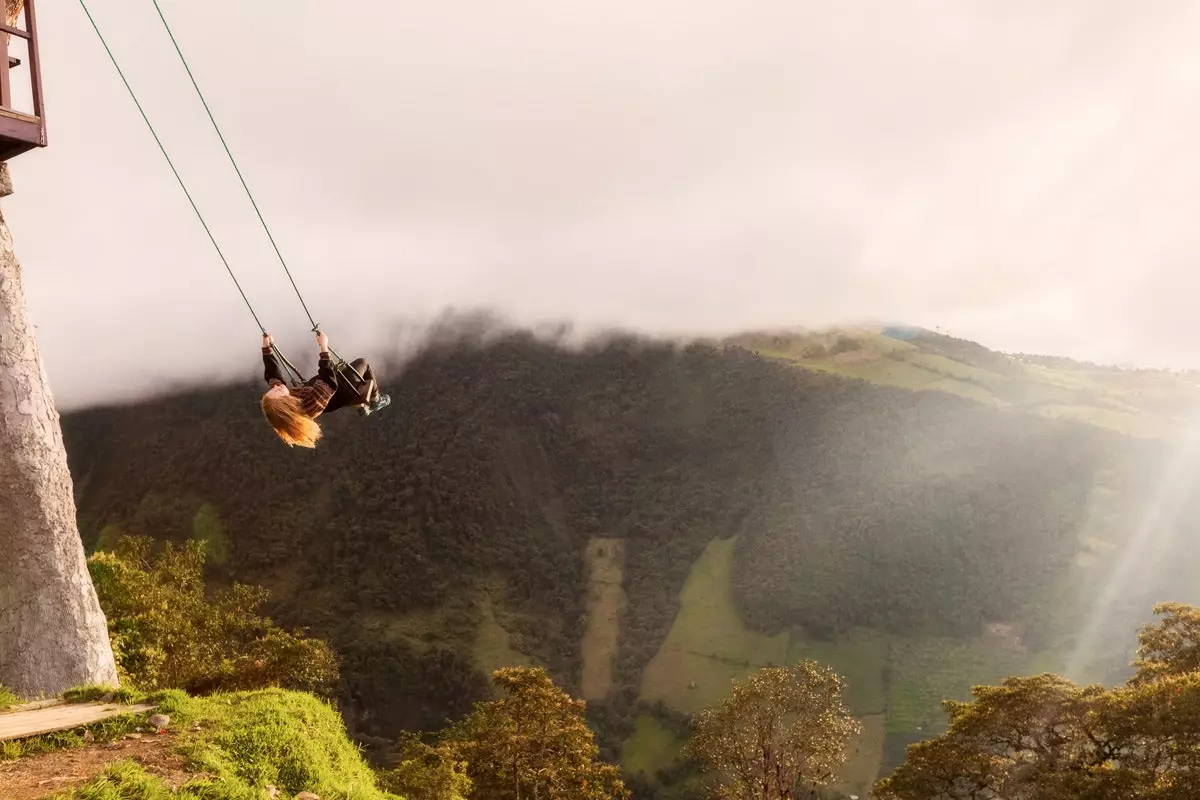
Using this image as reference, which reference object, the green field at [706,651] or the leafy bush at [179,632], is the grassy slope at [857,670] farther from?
the leafy bush at [179,632]

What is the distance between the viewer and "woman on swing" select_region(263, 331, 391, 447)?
31.1 feet

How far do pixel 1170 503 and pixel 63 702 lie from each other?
179454mm

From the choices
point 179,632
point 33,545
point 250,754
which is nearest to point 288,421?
point 250,754

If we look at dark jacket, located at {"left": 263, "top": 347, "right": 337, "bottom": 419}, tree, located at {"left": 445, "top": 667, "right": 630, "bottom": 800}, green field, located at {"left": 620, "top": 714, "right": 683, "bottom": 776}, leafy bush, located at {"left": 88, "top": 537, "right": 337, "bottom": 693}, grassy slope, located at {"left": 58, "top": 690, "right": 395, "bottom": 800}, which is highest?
dark jacket, located at {"left": 263, "top": 347, "right": 337, "bottom": 419}

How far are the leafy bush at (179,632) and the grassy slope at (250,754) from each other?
10.7 meters

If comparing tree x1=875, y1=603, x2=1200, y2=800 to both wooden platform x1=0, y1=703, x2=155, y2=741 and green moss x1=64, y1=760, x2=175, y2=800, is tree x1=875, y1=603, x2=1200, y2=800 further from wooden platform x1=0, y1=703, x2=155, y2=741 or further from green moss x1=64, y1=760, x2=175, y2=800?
wooden platform x1=0, y1=703, x2=155, y2=741

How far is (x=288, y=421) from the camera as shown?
9445 mm

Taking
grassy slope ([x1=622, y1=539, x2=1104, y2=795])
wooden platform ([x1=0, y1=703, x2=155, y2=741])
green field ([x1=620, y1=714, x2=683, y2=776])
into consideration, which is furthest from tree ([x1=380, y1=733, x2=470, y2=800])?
green field ([x1=620, y1=714, x2=683, y2=776])

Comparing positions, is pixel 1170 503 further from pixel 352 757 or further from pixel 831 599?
pixel 352 757

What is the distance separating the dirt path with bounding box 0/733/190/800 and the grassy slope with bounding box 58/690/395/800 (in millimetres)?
211

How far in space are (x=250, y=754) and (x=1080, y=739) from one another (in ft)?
109

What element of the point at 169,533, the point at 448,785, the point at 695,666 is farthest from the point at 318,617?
the point at 448,785

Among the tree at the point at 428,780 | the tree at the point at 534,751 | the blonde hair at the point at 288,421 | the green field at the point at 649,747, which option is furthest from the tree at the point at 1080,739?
the green field at the point at 649,747

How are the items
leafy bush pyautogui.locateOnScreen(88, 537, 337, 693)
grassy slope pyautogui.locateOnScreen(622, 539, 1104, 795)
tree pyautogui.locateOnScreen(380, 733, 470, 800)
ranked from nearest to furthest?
leafy bush pyautogui.locateOnScreen(88, 537, 337, 693) → tree pyautogui.locateOnScreen(380, 733, 470, 800) → grassy slope pyautogui.locateOnScreen(622, 539, 1104, 795)
